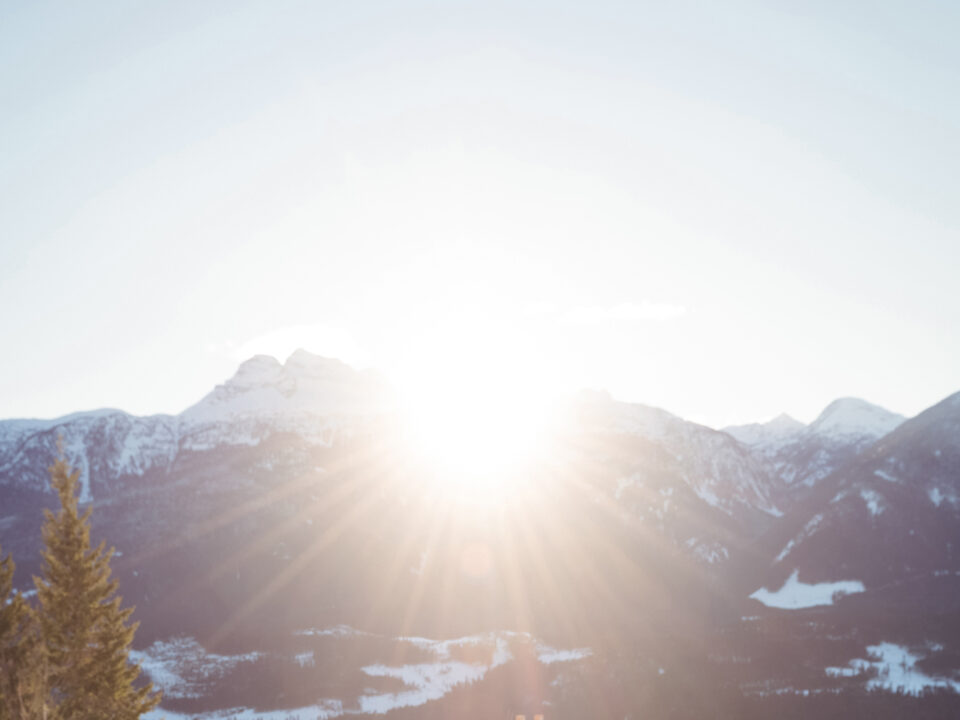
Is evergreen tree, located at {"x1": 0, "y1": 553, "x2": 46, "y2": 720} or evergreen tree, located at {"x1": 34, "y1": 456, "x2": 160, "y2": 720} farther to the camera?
evergreen tree, located at {"x1": 34, "y1": 456, "x2": 160, "y2": 720}

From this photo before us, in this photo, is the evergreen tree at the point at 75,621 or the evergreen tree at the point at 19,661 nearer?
the evergreen tree at the point at 19,661

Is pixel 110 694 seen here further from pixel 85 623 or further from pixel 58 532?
pixel 58 532

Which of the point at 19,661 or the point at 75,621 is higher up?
the point at 75,621

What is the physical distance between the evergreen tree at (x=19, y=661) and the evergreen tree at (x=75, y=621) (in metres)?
1.28

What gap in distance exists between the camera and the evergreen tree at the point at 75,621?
47.1 meters

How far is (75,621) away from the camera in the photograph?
47.9m

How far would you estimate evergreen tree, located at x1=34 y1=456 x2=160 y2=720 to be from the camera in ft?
155

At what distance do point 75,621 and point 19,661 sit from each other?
4501 millimetres

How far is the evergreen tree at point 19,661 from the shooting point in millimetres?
38594

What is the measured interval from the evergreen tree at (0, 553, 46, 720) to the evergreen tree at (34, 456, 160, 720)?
1.28m

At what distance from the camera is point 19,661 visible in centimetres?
4353

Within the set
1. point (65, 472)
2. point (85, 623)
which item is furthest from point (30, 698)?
point (65, 472)

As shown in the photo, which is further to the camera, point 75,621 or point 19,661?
point 75,621

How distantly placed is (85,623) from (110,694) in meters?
5.33
